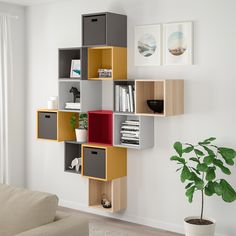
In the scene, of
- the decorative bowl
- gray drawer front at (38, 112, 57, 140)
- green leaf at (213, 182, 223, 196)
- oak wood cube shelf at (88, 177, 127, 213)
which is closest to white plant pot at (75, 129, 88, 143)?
gray drawer front at (38, 112, 57, 140)

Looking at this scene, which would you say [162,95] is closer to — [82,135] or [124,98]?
[124,98]

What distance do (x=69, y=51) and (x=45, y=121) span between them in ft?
2.82

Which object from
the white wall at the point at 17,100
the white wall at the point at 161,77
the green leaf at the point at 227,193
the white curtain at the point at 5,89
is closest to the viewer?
the green leaf at the point at 227,193

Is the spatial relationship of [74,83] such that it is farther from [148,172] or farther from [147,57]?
[148,172]

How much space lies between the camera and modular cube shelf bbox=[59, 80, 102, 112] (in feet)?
17.1

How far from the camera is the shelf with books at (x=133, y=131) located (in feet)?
16.0

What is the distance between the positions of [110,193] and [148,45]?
1.73 m

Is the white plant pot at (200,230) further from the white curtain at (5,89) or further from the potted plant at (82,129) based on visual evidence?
the white curtain at (5,89)

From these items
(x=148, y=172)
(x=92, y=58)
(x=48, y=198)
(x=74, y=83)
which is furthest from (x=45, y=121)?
(x=48, y=198)

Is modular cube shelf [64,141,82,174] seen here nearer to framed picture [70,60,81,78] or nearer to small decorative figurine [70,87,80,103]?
small decorative figurine [70,87,80,103]

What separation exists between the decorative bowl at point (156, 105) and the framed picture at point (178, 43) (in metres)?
0.44

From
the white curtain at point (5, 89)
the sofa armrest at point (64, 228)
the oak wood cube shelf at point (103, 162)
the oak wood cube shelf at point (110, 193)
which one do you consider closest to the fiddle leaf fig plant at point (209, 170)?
the oak wood cube shelf at point (103, 162)

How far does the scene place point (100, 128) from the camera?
5.48m

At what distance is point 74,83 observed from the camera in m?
5.59
